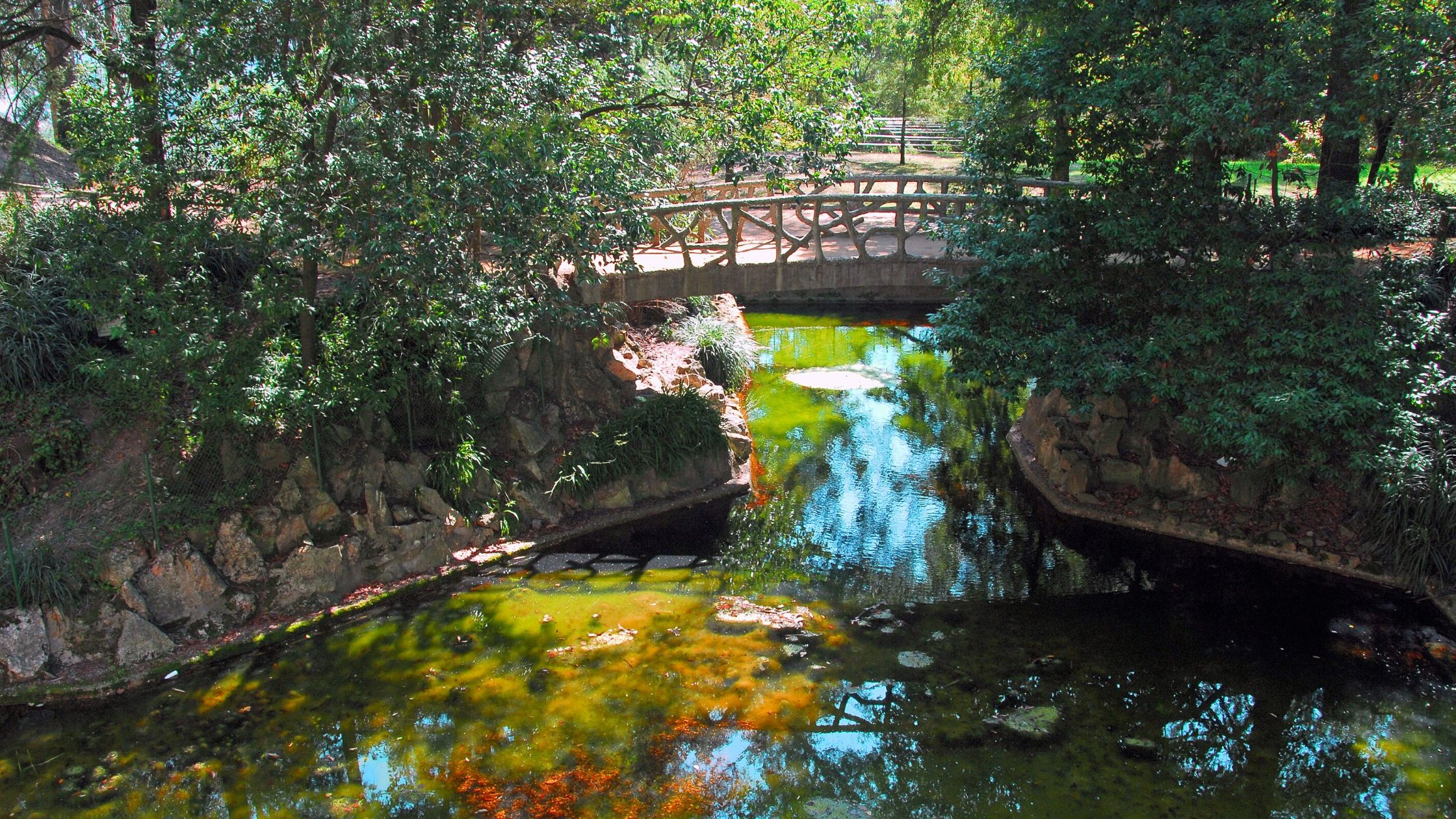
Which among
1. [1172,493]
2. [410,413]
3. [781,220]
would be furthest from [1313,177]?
[410,413]

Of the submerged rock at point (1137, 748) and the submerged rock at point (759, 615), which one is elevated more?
the submerged rock at point (759, 615)

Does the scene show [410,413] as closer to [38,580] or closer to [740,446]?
[38,580]

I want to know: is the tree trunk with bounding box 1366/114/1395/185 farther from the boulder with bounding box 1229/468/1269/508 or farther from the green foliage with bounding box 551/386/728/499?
the green foliage with bounding box 551/386/728/499

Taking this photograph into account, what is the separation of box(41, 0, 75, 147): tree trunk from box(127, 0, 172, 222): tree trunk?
2.48 feet

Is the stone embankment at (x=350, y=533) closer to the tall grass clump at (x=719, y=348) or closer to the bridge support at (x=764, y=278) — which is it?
the bridge support at (x=764, y=278)

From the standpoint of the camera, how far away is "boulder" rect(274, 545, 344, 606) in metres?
11.8

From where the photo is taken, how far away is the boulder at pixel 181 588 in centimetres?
1113

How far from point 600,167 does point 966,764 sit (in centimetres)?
751

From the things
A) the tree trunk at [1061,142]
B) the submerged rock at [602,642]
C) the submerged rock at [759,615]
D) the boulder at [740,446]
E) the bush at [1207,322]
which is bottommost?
the submerged rock at [602,642]

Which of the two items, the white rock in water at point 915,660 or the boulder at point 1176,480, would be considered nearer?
the white rock in water at point 915,660

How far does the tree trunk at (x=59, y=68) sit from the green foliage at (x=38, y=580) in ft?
15.4

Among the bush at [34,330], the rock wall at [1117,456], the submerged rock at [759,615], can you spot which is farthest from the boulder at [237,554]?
the rock wall at [1117,456]

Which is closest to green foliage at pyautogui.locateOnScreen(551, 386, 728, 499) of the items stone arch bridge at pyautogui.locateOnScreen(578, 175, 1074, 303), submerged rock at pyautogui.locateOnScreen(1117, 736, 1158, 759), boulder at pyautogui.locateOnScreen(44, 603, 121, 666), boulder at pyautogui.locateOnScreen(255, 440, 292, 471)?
stone arch bridge at pyautogui.locateOnScreen(578, 175, 1074, 303)

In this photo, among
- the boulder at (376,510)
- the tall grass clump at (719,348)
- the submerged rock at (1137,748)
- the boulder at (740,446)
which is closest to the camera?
the submerged rock at (1137,748)
